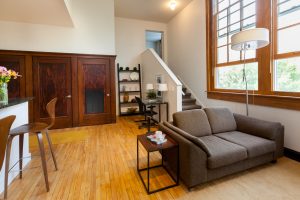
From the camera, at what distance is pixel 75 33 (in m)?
4.85

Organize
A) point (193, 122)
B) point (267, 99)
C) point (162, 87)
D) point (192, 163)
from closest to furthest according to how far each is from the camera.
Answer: point (192, 163), point (193, 122), point (267, 99), point (162, 87)

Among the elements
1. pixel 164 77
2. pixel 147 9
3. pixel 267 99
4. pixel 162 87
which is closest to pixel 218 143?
pixel 267 99

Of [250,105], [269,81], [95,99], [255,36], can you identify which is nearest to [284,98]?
[269,81]

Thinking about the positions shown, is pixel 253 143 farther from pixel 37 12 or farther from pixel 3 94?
pixel 37 12

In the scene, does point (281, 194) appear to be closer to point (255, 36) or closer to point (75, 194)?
point (255, 36)

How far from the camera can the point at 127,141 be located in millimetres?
3691

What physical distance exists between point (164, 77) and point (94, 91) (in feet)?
7.21

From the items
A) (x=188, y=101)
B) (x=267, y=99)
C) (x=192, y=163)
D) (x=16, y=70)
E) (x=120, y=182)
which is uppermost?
(x=16, y=70)

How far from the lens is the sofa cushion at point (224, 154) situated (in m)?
1.96

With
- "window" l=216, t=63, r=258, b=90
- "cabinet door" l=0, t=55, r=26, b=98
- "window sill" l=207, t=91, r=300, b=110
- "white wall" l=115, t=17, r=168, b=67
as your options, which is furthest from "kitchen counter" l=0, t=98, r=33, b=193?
"white wall" l=115, t=17, r=168, b=67

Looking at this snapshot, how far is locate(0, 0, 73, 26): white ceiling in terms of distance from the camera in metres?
3.39

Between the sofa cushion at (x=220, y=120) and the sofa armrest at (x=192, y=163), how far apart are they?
3.36ft

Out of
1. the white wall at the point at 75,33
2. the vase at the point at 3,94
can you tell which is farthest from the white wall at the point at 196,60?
the vase at the point at 3,94

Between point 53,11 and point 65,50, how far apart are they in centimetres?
119
